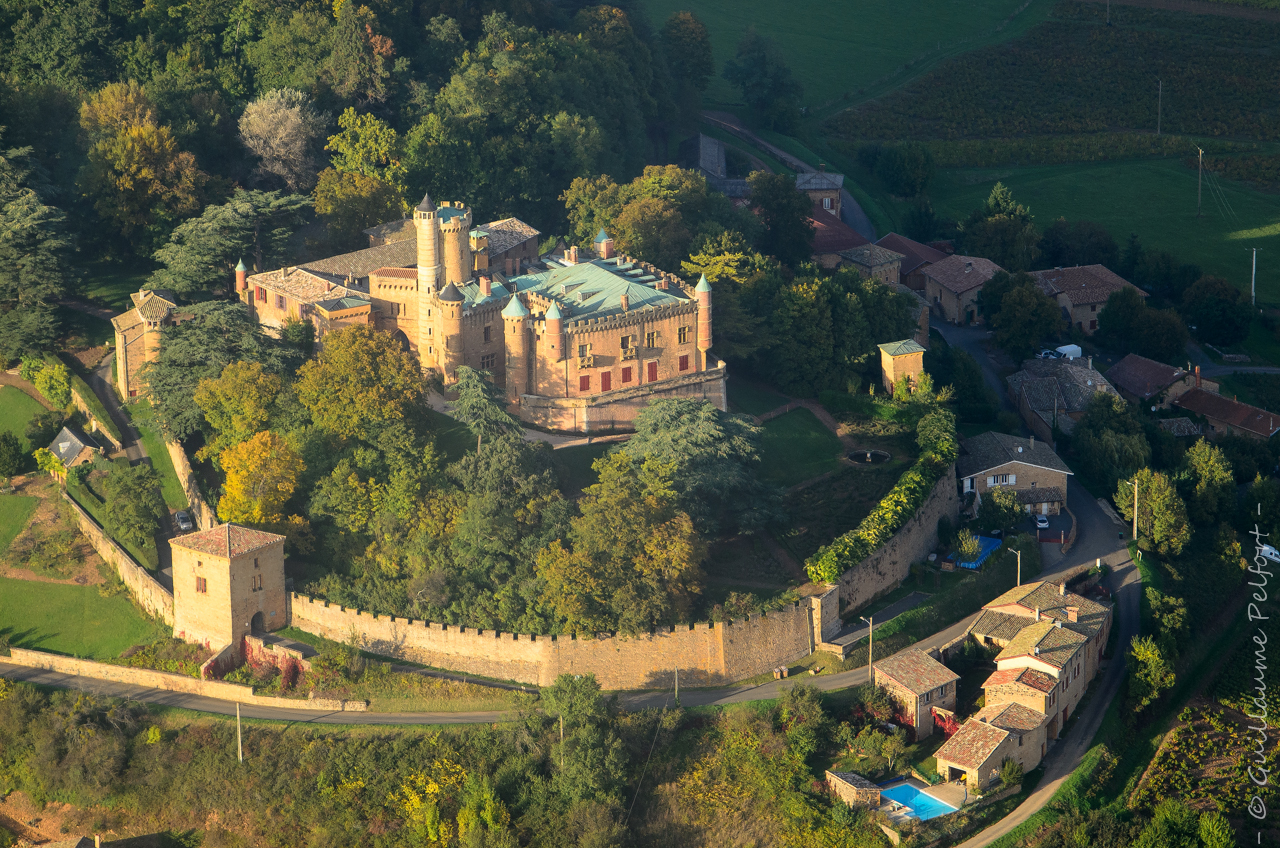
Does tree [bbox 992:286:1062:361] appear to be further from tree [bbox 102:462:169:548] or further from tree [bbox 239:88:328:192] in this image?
tree [bbox 102:462:169:548]

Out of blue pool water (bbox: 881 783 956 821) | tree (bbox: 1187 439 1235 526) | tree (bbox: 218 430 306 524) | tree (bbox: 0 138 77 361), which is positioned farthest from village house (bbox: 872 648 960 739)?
tree (bbox: 0 138 77 361)

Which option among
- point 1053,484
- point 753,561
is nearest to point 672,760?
point 753,561

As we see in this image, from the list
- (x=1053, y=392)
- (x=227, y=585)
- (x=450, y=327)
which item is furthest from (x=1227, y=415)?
(x=227, y=585)

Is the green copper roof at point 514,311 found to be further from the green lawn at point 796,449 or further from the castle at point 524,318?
the green lawn at point 796,449

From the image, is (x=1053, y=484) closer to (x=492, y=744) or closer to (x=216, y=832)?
(x=492, y=744)

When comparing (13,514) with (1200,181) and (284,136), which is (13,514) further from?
(1200,181)

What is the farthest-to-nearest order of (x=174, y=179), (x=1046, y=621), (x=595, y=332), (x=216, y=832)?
(x=174, y=179), (x=595, y=332), (x=1046, y=621), (x=216, y=832)
